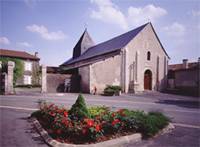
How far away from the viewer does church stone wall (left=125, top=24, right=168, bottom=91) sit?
62.3ft

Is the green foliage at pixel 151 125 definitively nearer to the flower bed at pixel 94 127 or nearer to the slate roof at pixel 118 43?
the flower bed at pixel 94 127

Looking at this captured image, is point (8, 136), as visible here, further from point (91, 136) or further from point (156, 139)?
point (156, 139)

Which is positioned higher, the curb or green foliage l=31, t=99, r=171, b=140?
green foliage l=31, t=99, r=171, b=140

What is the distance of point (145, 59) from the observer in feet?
67.7

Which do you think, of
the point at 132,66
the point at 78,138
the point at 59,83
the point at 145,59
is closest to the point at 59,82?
the point at 59,83

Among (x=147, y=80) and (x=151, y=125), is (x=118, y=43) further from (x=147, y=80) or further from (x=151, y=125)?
(x=151, y=125)

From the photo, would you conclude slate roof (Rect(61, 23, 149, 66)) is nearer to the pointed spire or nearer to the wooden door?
the wooden door

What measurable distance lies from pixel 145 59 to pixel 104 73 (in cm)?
874

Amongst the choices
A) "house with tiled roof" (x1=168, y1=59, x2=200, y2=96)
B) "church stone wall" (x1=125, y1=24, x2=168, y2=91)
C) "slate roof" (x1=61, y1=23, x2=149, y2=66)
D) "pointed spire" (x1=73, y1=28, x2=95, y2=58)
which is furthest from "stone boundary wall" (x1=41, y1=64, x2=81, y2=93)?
"house with tiled roof" (x1=168, y1=59, x2=200, y2=96)

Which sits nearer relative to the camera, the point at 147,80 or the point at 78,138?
the point at 78,138

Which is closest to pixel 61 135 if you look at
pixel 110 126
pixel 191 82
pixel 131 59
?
pixel 110 126

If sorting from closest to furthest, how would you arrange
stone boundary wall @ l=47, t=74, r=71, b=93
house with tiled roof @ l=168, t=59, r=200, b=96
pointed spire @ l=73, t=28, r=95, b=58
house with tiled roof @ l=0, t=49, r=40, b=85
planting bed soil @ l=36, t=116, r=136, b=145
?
planting bed soil @ l=36, t=116, r=136, b=145, stone boundary wall @ l=47, t=74, r=71, b=93, house with tiled roof @ l=168, t=59, r=200, b=96, house with tiled roof @ l=0, t=49, r=40, b=85, pointed spire @ l=73, t=28, r=95, b=58

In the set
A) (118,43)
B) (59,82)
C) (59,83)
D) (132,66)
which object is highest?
(118,43)

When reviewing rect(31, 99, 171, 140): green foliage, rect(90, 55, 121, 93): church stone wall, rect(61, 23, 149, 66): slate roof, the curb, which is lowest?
the curb
